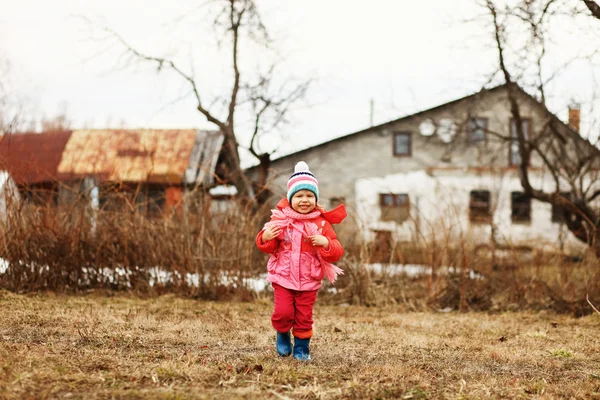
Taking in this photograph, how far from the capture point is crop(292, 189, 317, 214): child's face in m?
5.19

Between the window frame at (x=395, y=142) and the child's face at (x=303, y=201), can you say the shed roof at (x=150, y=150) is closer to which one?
the window frame at (x=395, y=142)

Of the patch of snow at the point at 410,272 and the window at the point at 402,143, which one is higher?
the window at the point at 402,143

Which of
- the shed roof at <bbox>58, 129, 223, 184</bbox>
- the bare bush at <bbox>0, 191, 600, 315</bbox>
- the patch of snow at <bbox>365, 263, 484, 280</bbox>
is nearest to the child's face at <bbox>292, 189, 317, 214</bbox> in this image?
the bare bush at <bbox>0, 191, 600, 315</bbox>

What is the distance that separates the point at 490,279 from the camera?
10109 millimetres

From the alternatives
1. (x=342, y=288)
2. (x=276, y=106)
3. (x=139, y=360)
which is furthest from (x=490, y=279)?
(x=276, y=106)

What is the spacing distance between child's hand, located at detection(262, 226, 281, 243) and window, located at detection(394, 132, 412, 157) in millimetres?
23570

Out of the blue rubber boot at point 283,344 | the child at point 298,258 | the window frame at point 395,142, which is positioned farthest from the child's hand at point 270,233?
the window frame at point 395,142

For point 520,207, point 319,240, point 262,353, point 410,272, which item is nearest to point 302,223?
point 319,240

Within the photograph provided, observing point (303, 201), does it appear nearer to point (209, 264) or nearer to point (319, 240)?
point (319, 240)

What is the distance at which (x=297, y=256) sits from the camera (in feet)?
16.9

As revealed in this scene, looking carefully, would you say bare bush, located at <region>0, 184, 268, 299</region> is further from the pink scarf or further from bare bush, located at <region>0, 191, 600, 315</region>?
the pink scarf

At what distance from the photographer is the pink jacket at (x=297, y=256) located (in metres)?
5.12

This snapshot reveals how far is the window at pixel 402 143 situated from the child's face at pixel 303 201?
2342 cm

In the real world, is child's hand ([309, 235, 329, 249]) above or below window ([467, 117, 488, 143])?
below
